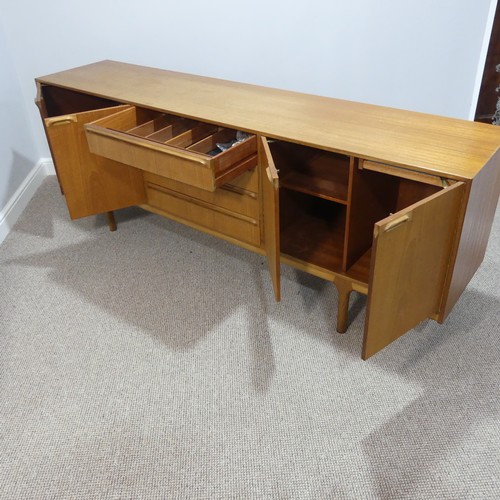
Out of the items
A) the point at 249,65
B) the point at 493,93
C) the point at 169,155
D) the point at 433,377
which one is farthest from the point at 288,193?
the point at 493,93

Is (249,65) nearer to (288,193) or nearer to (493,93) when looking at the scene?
(288,193)

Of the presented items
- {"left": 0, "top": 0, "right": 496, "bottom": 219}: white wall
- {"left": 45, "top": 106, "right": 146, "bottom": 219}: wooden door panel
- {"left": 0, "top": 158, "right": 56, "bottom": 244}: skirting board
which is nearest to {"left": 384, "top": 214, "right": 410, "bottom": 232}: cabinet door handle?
{"left": 45, "top": 106, "right": 146, "bottom": 219}: wooden door panel

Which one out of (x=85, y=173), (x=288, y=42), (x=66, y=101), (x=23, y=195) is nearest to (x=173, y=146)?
(x=85, y=173)

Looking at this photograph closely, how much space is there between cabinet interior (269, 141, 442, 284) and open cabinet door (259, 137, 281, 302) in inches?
3.5

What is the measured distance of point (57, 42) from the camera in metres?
2.33

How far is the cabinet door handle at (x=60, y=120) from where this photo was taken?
66.4 inches

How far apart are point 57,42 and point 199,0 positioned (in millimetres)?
708

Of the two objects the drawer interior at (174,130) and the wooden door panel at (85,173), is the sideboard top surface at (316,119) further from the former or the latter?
the wooden door panel at (85,173)

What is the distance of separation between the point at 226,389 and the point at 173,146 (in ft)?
2.42

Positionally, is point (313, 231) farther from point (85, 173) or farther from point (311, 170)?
point (85, 173)

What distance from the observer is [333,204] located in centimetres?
177

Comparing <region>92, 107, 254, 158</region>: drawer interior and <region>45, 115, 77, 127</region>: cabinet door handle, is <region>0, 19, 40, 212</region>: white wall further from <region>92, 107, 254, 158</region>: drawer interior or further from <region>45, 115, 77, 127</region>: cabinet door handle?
<region>92, 107, 254, 158</region>: drawer interior

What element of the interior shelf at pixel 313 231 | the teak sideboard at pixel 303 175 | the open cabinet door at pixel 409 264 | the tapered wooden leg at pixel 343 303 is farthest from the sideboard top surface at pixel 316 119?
the tapered wooden leg at pixel 343 303

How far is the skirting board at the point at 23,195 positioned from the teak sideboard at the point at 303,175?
0.49 metres
